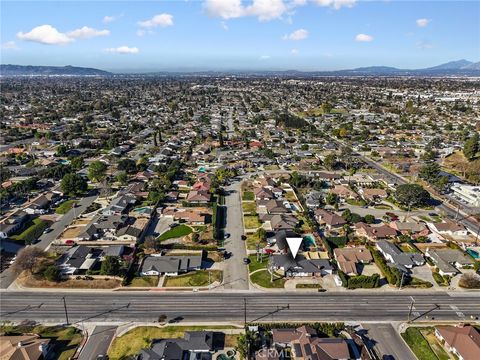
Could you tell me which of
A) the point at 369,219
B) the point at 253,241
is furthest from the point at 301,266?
the point at 369,219

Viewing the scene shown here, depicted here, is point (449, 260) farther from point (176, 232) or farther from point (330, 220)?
point (176, 232)

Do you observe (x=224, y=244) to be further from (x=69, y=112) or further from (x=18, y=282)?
(x=69, y=112)

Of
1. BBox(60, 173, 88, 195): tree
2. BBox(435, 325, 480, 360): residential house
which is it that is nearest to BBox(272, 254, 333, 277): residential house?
BBox(435, 325, 480, 360): residential house

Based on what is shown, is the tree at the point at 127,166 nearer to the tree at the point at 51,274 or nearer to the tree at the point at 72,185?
the tree at the point at 72,185

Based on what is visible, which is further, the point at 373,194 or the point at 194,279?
the point at 373,194

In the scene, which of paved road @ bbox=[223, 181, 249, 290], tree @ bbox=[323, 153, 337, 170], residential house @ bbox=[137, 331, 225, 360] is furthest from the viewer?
tree @ bbox=[323, 153, 337, 170]

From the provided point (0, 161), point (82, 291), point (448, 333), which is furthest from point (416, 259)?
point (0, 161)

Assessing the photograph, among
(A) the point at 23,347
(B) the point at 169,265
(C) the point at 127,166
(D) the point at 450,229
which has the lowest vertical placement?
(A) the point at 23,347

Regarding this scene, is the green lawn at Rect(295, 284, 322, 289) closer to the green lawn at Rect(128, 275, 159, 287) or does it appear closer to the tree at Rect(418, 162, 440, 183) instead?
the green lawn at Rect(128, 275, 159, 287)
